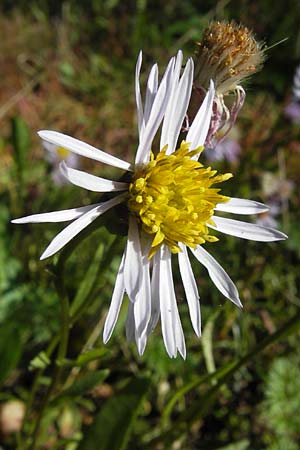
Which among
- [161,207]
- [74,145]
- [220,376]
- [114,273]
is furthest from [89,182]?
[114,273]

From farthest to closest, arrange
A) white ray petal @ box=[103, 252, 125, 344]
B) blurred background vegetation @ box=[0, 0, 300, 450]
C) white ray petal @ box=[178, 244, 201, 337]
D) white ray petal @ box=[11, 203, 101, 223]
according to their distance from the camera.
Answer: blurred background vegetation @ box=[0, 0, 300, 450], white ray petal @ box=[178, 244, 201, 337], white ray petal @ box=[103, 252, 125, 344], white ray petal @ box=[11, 203, 101, 223]

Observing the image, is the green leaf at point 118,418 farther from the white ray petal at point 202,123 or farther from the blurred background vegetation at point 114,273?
the white ray petal at point 202,123

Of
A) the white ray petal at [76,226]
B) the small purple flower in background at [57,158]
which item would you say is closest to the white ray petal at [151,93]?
the white ray petal at [76,226]

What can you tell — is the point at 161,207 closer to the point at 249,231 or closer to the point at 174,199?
the point at 174,199

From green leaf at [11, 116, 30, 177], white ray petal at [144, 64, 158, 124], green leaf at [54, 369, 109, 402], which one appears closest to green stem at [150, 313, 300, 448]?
green leaf at [54, 369, 109, 402]

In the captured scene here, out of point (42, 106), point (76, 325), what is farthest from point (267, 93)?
point (76, 325)

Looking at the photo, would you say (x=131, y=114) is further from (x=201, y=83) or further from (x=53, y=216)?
(x=53, y=216)

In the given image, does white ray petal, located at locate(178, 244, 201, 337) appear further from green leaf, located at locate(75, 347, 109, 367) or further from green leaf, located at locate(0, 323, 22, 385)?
green leaf, located at locate(0, 323, 22, 385)
